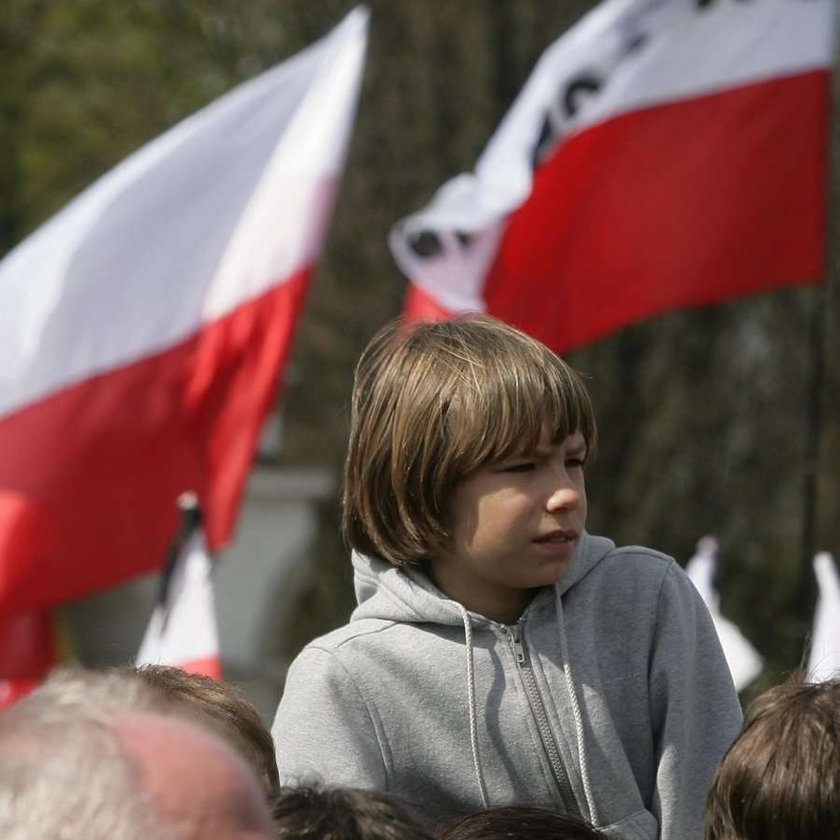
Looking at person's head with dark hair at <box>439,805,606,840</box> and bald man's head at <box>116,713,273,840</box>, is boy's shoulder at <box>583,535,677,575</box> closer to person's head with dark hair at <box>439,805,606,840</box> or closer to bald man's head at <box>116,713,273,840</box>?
person's head with dark hair at <box>439,805,606,840</box>

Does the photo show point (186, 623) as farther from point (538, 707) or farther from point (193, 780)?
point (193, 780)

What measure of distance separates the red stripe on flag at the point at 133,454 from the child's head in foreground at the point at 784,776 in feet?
9.40

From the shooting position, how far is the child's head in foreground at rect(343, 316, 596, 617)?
244cm

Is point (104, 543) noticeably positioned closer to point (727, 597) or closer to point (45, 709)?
point (45, 709)

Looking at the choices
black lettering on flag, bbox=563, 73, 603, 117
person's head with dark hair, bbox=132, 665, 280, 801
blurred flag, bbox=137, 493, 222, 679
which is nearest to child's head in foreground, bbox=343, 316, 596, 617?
person's head with dark hair, bbox=132, 665, 280, 801

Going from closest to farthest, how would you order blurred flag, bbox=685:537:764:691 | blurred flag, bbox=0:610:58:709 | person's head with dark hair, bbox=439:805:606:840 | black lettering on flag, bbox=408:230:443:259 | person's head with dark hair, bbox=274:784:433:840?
person's head with dark hair, bbox=274:784:433:840
person's head with dark hair, bbox=439:805:606:840
blurred flag, bbox=685:537:764:691
blurred flag, bbox=0:610:58:709
black lettering on flag, bbox=408:230:443:259

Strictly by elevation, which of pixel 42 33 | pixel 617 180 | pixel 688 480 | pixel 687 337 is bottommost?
pixel 688 480

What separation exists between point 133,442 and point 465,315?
256cm

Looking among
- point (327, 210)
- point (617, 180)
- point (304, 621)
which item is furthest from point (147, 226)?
point (304, 621)

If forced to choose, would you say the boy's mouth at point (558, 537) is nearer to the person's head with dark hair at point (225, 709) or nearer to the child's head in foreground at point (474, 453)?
the child's head in foreground at point (474, 453)

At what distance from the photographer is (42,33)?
1540cm

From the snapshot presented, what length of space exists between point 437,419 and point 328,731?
423 mm

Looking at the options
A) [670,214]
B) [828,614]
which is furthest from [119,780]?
[670,214]

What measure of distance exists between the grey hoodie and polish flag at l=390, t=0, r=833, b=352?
2.91 metres
